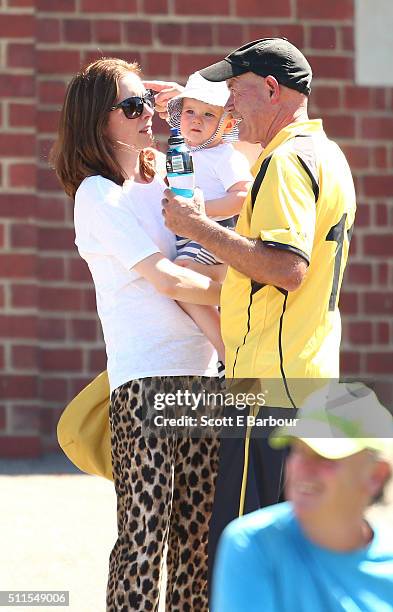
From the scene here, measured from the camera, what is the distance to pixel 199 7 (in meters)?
8.59

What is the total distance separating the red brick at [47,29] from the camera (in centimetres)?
848

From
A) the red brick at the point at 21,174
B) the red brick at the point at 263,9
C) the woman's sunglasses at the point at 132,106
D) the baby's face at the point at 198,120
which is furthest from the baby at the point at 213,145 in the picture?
the red brick at the point at 263,9

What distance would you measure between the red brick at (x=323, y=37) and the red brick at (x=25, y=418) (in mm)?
3036

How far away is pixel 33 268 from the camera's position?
835cm

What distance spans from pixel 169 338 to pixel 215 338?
0.14 metres

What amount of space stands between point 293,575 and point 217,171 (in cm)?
250

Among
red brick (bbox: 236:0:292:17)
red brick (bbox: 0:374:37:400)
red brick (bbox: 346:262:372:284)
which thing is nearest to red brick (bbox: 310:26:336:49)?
red brick (bbox: 236:0:292:17)

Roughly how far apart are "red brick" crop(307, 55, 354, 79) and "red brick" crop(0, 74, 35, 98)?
1.87 m

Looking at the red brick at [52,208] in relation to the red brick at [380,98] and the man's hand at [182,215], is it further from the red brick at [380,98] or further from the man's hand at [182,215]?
the man's hand at [182,215]

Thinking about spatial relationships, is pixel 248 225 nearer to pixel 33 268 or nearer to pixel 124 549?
pixel 124 549

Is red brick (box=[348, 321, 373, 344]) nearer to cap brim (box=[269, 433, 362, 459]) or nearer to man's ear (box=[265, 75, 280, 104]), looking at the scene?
man's ear (box=[265, 75, 280, 104])

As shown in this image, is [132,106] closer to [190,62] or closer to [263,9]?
[190,62]

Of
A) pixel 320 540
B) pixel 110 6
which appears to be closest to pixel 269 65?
pixel 320 540

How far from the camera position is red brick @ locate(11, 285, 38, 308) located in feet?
27.4
